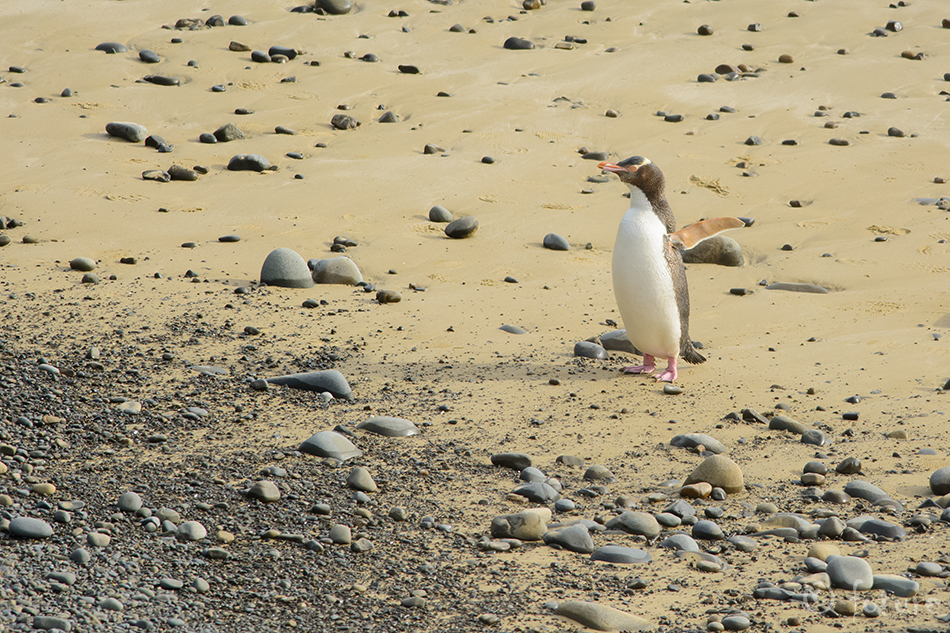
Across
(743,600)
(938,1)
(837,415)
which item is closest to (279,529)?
(743,600)

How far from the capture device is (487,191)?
329 inches

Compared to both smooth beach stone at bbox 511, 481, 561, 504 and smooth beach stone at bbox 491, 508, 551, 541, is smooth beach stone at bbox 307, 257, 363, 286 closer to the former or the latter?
smooth beach stone at bbox 511, 481, 561, 504

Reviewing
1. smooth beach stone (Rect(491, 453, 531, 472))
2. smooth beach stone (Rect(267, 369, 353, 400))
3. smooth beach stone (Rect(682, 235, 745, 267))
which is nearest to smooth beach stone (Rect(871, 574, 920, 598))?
smooth beach stone (Rect(491, 453, 531, 472))

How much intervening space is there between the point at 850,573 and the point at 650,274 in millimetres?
2634

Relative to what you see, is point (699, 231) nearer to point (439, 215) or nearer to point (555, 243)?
point (555, 243)

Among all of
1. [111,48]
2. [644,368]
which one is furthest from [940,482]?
[111,48]

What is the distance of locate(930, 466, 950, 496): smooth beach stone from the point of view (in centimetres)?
387

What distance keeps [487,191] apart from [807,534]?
537 cm

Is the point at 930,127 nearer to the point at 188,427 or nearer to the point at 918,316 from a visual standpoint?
the point at 918,316

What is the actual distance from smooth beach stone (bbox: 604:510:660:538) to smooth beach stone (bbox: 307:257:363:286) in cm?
350

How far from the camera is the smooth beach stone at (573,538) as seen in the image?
3.43m

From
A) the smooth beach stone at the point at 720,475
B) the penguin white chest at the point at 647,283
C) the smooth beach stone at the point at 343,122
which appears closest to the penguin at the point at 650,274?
the penguin white chest at the point at 647,283

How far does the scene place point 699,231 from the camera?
5.67m

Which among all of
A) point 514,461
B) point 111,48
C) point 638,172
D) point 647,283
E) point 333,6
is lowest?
point 514,461
